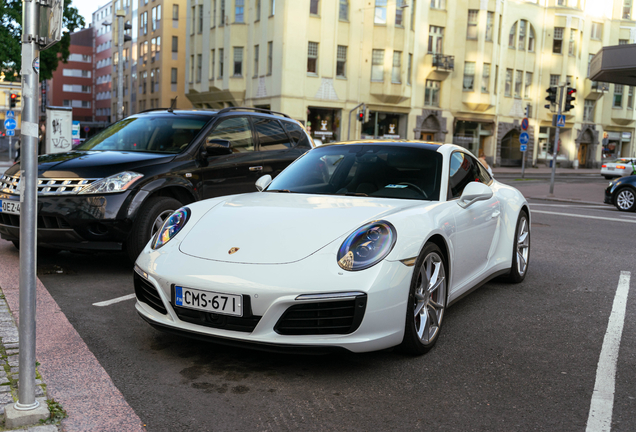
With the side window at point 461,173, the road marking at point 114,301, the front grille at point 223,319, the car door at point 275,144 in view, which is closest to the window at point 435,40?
the car door at point 275,144

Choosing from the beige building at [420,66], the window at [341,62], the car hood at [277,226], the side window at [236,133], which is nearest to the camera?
the car hood at [277,226]

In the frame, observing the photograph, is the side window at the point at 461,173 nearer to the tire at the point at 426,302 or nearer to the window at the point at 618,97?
the tire at the point at 426,302

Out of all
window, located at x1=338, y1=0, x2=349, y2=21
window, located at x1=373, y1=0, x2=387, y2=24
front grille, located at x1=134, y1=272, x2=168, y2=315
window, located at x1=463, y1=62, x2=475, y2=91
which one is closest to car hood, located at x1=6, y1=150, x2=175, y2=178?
front grille, located at x1=134, y1=272, x2=168, y2=315

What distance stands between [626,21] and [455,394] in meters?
58.2

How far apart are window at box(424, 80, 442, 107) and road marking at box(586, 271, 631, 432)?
38.4 m

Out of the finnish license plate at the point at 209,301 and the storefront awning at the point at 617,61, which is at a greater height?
the storefront awning at the point at 617,61

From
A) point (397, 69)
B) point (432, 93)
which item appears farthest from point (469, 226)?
point (432, 93)

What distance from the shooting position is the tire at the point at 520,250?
20.0 ft

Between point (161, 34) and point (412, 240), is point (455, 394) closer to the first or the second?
A: point (412, 240)

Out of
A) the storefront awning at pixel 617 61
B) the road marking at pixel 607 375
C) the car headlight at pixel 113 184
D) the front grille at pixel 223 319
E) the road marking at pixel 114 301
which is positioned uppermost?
the storefront awning at pixel 617 61

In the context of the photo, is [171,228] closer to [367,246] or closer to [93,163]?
[367,246]

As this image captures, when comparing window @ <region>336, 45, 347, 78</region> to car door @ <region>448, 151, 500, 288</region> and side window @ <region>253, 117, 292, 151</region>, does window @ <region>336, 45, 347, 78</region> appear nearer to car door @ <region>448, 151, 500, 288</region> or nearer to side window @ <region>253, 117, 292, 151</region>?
side window @ <region>253, 117, 292, 151</region>

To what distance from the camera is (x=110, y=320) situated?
461cm

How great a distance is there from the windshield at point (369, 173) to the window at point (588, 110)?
5248cm
